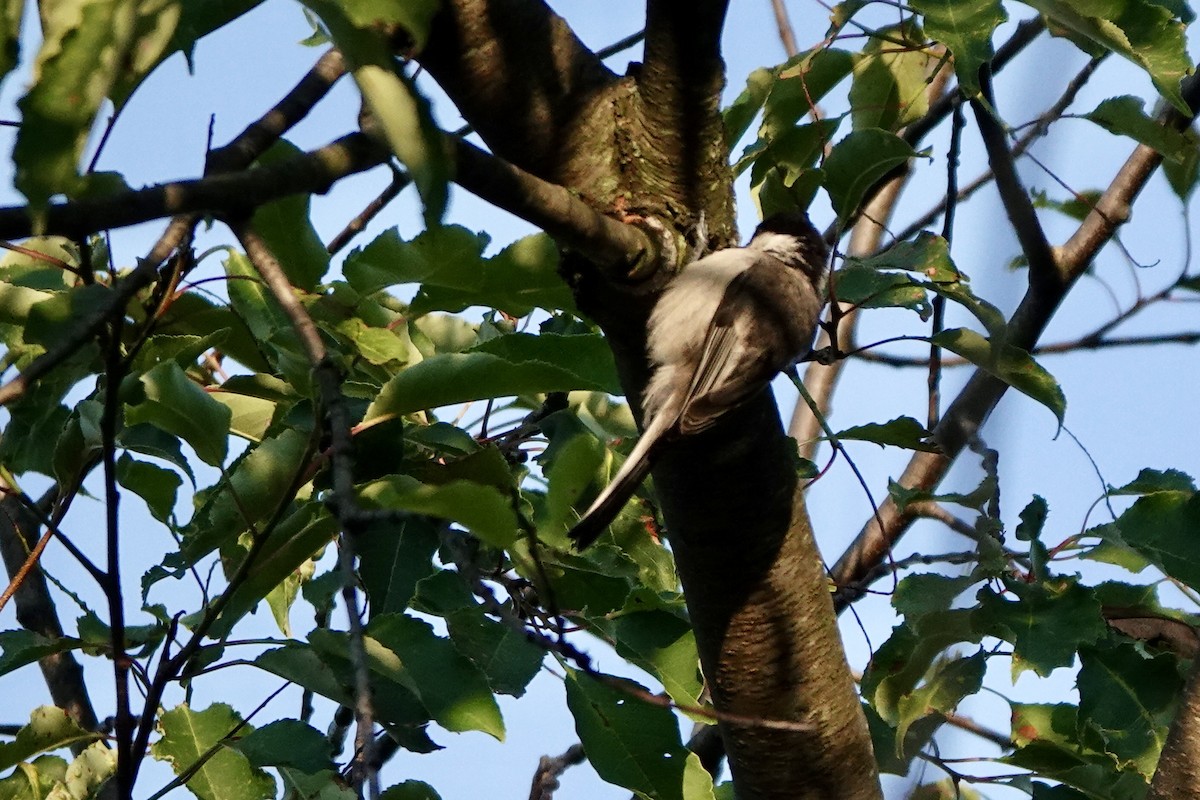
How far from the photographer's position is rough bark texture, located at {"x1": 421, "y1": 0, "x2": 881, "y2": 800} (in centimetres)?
167

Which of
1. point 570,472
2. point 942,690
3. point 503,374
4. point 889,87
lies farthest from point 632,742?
point 889,87

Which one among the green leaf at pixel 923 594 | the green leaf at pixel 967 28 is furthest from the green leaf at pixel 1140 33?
the green leaf at pixel 923 594

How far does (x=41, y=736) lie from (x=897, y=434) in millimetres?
1638

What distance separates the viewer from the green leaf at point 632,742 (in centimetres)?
193

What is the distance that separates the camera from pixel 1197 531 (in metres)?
2.12

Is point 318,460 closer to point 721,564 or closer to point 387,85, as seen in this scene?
point 721,564

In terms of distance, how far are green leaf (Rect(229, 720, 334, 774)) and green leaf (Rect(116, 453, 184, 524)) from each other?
0.49 meters

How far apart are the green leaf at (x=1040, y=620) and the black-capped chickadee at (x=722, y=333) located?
553mm

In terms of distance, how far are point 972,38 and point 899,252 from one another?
612 millimetres

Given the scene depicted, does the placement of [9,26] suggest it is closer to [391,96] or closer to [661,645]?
[391,96]

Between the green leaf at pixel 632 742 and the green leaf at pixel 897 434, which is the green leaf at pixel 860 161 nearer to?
the green leaf at pixel 897 434

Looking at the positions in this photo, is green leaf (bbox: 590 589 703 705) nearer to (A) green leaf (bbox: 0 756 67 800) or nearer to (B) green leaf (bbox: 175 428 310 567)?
(B) green leaf (bbox: 175 428 310 567)

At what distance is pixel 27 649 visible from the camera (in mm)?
1972

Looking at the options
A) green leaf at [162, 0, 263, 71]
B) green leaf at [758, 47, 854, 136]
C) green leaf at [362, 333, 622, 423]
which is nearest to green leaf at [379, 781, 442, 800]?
green leaf at [362, 333, 622, 423]
